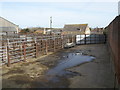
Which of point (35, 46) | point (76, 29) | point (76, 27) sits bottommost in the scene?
point (35, 46)

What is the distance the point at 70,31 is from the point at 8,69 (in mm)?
31961

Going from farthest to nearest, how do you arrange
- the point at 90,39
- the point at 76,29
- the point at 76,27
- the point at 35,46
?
the point at 76,27
the point at 76,29
the point at 90,39
the point at 35,46

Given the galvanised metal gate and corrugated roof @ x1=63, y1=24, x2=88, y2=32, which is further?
corrugated roof @ x1=63, y1=24, x2=88, y2=32

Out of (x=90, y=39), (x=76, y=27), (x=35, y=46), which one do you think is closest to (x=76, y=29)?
(x=76, y=27)

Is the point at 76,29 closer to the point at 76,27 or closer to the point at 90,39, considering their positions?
the point at 76,27

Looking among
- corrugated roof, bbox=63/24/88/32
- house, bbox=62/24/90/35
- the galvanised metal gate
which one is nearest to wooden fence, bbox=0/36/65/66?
the galvanised metal gate

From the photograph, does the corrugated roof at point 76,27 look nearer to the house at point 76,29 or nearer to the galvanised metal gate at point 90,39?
the house at point 76,29

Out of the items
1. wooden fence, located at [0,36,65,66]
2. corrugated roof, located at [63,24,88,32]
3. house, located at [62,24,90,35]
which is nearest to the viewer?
wooden fence, located at [0,36,65,66]

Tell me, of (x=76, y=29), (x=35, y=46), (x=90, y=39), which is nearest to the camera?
(x=35, y=46)

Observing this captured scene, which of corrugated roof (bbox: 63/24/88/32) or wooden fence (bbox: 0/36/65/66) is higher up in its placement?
corrugated roof (bbox: 63/24/88/32)

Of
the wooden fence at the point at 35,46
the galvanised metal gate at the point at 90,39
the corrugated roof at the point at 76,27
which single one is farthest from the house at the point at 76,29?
the wooden fence at the point at 35,46

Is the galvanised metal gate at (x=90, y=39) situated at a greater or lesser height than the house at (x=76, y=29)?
lesser

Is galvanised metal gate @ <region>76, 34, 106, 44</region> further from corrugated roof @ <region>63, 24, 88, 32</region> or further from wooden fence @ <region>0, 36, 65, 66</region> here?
corrugated roof @ <region>63, 24, 88, 32</region>

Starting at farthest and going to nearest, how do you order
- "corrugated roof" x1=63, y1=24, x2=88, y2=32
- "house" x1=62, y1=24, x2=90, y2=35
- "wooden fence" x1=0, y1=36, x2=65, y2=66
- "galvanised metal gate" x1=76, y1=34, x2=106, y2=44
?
"corrugated roof" x1=63, y1=24, x2=88, y2=32 < "house" x1=62, y1=24, x2=90, y2=35 < "galvanised metal gate" x1=76, y1=34, x2=106, y2=44 < "wooden fence" x1=0, y1=36, x2=65, y2=66
